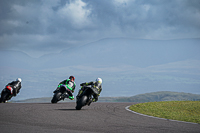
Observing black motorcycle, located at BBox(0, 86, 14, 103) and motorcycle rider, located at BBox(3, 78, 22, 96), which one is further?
motorcycle rider, located at BBox(3, 78, 22, 96)

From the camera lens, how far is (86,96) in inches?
558

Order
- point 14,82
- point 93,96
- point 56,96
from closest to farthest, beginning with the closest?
point 93,96, point 56,96, point 14,82

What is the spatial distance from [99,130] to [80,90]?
22.9 ft

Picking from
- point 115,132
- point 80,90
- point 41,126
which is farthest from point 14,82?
point 115,132

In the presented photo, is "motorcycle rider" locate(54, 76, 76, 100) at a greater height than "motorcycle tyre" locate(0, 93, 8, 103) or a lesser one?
greater

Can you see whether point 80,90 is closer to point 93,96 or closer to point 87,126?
point 93,96

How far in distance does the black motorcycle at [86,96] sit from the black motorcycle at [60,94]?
16.2 feet

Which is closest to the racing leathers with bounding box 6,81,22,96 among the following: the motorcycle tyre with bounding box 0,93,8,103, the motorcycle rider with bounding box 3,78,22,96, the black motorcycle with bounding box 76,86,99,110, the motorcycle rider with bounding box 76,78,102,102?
the motorcycle rider with bounding box 3,78,22,96

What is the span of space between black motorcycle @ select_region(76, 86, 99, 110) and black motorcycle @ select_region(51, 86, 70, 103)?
16.2ft

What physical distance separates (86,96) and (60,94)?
18.2 ft

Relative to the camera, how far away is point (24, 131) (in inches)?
295

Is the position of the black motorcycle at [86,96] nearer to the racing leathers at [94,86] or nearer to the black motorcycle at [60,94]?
the racing leathers at [94,86]

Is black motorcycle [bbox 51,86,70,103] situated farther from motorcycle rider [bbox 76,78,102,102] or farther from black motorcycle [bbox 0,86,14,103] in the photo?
black motorcycle [bbox 0,86,14,103]

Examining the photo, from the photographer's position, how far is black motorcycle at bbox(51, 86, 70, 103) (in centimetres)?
1920
